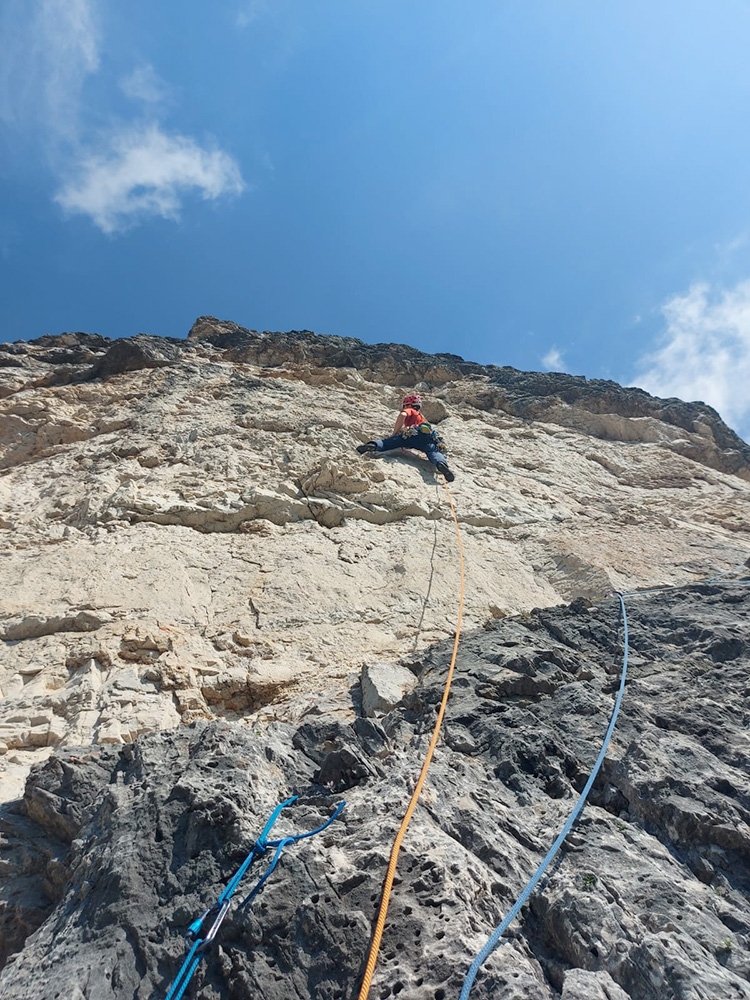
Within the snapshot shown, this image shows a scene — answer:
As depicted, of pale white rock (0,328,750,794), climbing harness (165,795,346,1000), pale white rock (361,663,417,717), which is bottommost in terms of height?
climbing harness (165,795,346,1000)

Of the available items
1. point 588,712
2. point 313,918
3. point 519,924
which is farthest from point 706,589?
point 313,918

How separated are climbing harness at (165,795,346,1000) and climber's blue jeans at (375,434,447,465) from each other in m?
7.04

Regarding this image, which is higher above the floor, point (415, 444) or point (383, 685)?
point (415, 444)

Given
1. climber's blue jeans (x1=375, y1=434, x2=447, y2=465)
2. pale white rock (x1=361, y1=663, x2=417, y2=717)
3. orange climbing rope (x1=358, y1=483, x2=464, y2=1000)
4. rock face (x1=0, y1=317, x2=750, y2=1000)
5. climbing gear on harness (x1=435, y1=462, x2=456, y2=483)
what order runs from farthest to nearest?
climber's blue jeans (x1=375, y1=434, x2=447, y2=465), climbing gear on harness (x1=435, y1=462, x2=456, y2=483), pale white rock (x1=361, y1=663, x2=417, y2=717), rock face (x1=0, y1=317, x2=750, y2=1000), orange climbing rope (x1=358, y1=483, x2=464, y2=1000)

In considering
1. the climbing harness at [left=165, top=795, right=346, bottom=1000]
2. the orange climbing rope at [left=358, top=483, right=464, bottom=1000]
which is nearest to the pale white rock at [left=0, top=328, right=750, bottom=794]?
the orange climbing rope at [left=358, top=483, right=464, bottom=1000]

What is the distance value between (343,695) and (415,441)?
572 centimetres

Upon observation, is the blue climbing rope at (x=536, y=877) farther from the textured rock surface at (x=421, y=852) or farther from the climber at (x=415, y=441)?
the climber at (x=415, y=441)

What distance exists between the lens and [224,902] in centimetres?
243

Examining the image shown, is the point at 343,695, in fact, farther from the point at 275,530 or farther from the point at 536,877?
the point at 275,530

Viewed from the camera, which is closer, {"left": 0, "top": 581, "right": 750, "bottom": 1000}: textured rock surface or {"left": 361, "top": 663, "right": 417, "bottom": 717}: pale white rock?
{"left": 0, "top": 581, "right": 750, "bottom": 1000}: textured rock surface

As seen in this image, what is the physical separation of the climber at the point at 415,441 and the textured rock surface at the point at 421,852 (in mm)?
5316

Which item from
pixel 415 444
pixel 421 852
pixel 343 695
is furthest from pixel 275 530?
pixel 421 852

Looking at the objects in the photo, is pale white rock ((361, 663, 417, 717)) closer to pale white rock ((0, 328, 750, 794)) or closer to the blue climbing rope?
pale white rock ((0, 328, 750, 794))

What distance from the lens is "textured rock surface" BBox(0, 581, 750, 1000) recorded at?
2256mm
